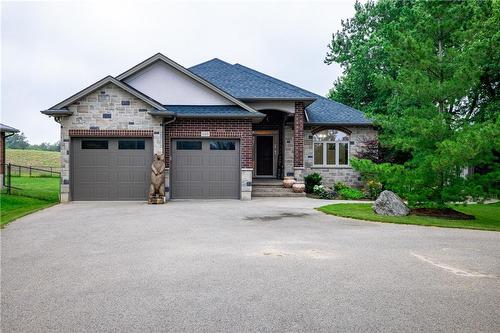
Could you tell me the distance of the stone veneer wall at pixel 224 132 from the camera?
16047mm

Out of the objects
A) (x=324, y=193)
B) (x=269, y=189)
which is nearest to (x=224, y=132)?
(x=269, y=189)

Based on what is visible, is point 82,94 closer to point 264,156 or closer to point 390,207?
point 264,156

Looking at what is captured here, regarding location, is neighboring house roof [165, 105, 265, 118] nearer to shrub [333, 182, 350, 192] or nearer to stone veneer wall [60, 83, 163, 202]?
stone veneer wall [60, 83, 163, 202]

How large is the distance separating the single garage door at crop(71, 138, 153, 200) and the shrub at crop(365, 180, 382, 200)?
10.8m

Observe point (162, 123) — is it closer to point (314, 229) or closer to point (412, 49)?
point (314, 229)

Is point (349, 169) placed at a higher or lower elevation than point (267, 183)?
higher

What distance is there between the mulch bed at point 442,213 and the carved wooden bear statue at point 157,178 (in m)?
9.31

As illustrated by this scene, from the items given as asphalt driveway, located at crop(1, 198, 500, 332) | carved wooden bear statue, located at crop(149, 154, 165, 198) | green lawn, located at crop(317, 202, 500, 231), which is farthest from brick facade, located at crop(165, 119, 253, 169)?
asphalt driveway, located at crop(1, 198, 500, 332)

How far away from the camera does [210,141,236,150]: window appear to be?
53.5ft

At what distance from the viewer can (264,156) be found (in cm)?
2200

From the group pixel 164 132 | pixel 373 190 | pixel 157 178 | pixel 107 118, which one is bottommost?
pixel 373 190

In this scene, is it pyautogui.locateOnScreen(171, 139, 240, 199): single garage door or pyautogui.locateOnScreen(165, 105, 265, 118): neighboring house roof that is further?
pyautogui.locateOnScreen(171, 139, 240, 199): single garage door

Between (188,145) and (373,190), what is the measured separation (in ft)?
31.0

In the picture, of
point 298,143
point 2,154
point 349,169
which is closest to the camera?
point 298,143
